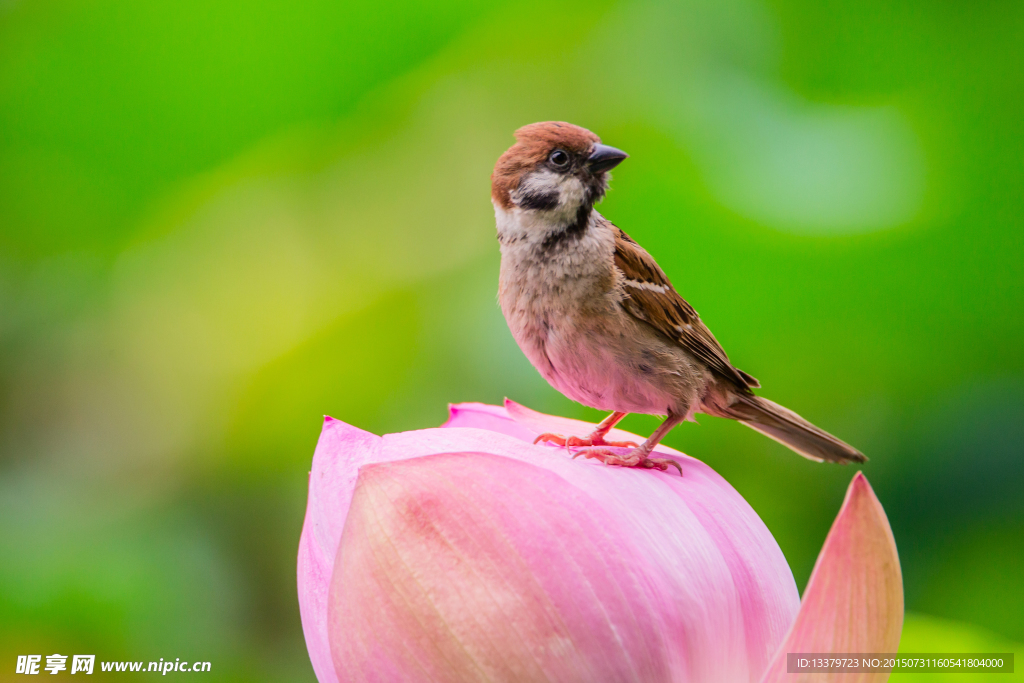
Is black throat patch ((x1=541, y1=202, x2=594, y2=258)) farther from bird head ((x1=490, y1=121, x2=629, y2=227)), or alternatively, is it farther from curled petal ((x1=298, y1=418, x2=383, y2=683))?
curled petal ((x1=298, y1=418, x2=383, y2=683))

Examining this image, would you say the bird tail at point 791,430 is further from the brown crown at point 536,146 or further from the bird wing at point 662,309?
the brown crown at point 536,146

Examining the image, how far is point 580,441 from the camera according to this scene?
14.9 inches

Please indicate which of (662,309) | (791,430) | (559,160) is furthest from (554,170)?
A: (791,430)

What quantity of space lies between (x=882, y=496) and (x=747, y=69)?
39 centimetres

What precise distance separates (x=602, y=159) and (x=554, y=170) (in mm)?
29

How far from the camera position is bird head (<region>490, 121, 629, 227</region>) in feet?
1.51

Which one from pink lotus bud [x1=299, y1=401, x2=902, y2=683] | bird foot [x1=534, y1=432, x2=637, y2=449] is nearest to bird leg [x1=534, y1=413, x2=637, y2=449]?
bird foot [x1=534, y1=432, x2=637, y2=449]

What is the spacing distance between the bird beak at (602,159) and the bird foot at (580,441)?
165 millimetres

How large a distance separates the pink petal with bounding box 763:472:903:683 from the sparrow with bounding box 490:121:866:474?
22 centimetres

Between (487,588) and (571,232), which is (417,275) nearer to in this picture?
(571,232)

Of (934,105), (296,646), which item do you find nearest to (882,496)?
(934,105)

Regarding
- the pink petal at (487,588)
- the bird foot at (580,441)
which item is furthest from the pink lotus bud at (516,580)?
the bird foot at (580,441)

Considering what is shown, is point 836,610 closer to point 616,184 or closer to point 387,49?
point 616,184

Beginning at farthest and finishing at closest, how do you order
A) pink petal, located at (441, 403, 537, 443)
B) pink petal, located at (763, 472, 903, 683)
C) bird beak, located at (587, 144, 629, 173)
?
bird beak, located at (587, 144, 629, 173)
pink petal, located at (441, 403, 537, 443)
pink petal, located at (763, 472, 903, 683)
